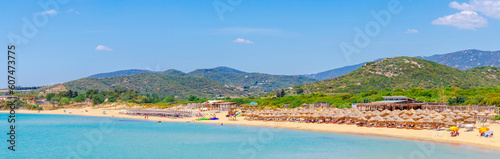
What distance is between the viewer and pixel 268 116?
139 ft

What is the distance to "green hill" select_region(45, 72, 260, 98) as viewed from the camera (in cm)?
12350

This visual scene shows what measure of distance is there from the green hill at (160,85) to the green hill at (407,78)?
5068 centimetres

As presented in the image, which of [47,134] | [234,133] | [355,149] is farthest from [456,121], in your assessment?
[47,134]

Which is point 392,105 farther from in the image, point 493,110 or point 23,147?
point 23,147

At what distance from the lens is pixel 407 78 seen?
82000mm

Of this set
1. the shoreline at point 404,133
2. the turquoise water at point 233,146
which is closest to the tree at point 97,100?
the turquoise water at point 233,146

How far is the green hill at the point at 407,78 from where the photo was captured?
76812 millimetres

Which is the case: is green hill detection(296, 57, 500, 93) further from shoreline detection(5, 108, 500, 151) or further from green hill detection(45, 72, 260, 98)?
green hill detection(45, 72, 260, 98)

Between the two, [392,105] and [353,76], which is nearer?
[392,105]

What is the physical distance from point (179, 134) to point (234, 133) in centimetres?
512

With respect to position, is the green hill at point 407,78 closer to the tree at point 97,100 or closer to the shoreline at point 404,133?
the shoreline at point 404,133

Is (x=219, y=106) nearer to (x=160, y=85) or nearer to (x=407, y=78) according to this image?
(x=407, y=78)

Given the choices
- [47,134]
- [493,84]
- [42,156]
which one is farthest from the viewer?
[493,84]

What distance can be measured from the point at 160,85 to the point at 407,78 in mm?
80042
